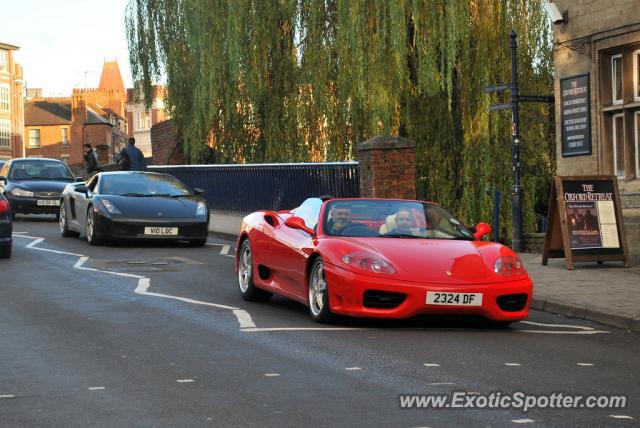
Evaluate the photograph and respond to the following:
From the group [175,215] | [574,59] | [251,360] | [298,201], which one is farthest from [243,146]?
[251,360]

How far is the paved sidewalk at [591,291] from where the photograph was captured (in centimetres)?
1161

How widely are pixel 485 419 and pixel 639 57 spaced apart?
12.6 m

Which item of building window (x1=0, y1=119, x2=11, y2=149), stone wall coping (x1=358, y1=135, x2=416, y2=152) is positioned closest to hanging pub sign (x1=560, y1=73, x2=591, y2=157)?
stone wall coping (x1=358, y1=135, x2=416, y2=152)

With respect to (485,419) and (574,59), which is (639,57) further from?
(485,419)

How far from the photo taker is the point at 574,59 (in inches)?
763

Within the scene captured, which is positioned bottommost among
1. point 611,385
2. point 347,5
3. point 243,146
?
point 611,385

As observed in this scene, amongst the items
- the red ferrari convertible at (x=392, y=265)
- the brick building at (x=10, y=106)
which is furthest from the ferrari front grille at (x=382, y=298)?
the brick building at (x=10, y=106)

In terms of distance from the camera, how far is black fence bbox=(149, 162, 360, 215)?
82.8 feet

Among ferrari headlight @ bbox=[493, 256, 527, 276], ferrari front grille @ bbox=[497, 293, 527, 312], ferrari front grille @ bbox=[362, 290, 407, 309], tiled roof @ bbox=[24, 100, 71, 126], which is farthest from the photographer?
tiled roof @ bbox=[24, 100, 71, 126]

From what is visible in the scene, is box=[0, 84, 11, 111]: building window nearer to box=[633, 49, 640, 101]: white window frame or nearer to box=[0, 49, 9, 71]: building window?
box=[0, 49, 9, 71]: building window

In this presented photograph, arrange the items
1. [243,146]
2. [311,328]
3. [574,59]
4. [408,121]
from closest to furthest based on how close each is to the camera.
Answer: [311,328] < [574,59] < [408,121] < [243,146]

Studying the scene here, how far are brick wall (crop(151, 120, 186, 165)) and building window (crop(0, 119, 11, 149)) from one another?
66.7 metres

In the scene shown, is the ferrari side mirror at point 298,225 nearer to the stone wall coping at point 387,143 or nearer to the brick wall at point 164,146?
the stone wall coping at point 387,143

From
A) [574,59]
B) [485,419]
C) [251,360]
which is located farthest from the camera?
[574,59]
